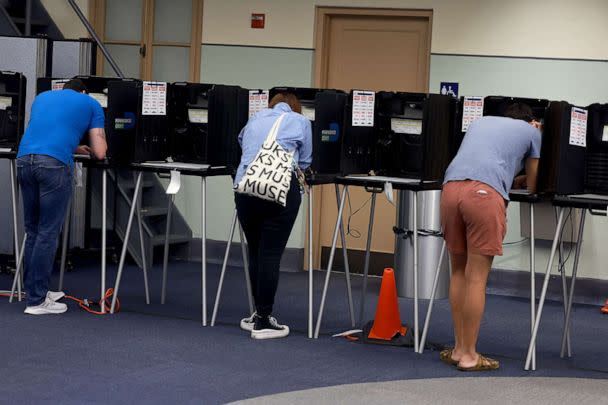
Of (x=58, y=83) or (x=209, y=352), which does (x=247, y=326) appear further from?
(x=58, y=83)

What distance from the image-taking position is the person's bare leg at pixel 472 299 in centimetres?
546

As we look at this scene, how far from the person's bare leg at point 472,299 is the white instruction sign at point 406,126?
107 centimetres

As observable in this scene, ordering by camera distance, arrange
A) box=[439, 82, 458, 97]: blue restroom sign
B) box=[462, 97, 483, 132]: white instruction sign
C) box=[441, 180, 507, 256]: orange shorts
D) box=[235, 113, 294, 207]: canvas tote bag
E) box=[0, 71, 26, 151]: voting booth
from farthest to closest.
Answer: box=[439, 82, 458, 97]: blue restroom sign → box=[0, 71, 26, 151]: voting booth → box=[462, 97, 483, 132]: white instruction sign → box=[235, 113, 294, 207]: canvas tote bag → box=[441, 180, 507, 256]: orange shorts

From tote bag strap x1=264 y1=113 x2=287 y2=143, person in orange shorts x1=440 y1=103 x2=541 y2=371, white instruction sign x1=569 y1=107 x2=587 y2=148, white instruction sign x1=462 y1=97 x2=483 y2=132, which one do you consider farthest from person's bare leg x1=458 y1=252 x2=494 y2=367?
tote bag strap x1=264 y1=113 x2=287 y2=143

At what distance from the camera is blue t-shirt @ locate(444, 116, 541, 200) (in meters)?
5.45

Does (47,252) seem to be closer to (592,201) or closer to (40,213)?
(40,213)

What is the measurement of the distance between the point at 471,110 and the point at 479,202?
0.94 metres

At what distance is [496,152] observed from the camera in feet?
18.0

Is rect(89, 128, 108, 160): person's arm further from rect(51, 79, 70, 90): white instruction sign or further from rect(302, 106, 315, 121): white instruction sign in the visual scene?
rect(302, 106, 315, 121): white instruction sign

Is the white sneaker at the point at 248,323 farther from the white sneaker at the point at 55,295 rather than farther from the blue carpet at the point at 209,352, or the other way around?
the white sneaker at the point at 55,295

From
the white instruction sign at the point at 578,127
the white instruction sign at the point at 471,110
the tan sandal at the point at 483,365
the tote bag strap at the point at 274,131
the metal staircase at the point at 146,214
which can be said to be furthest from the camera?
the metal staircase at the point at 146,214

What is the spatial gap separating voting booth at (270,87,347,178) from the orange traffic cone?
Result: 2.43ft

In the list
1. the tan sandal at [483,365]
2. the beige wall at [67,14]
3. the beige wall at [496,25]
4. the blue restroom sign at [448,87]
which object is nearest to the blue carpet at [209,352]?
the tan sandal at [483,365]

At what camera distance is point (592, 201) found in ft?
18.3
